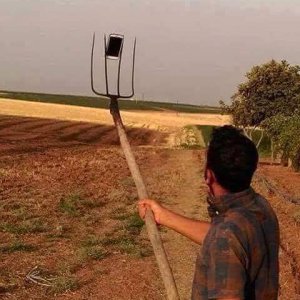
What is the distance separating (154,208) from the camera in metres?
3.36

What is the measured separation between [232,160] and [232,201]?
0.60 feet

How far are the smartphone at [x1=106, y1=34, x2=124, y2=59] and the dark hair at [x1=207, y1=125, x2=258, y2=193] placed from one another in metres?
0.86

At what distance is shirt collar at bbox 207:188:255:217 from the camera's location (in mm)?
2484

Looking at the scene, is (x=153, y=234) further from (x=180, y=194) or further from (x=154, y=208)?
(x=180, y=194)

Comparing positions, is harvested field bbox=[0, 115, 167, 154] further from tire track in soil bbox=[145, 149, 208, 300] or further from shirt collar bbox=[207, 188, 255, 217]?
shirt collar bbox=[207, 188, 255, 217]

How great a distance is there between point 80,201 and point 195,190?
5141 millimetres

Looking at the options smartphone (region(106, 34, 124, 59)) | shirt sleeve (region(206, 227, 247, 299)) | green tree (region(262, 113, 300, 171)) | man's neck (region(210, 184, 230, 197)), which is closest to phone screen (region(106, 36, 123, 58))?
smartphone (region(106, 34, 124, 59))

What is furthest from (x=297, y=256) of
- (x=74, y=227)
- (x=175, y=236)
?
(x=74, y=227)

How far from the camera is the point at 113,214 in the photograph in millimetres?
14133

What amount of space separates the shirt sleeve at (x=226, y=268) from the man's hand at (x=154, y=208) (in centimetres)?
98

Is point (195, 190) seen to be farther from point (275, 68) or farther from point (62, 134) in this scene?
point (62, 134)

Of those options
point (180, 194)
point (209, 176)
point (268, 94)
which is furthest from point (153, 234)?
point (268, 94)

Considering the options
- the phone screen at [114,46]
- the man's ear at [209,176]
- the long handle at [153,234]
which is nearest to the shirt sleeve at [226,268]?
the man's ear at [209,176]

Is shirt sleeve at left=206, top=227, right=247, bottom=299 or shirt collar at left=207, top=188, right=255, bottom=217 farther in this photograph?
shirt collar at left=207, top=188, right=255, bottom=217
